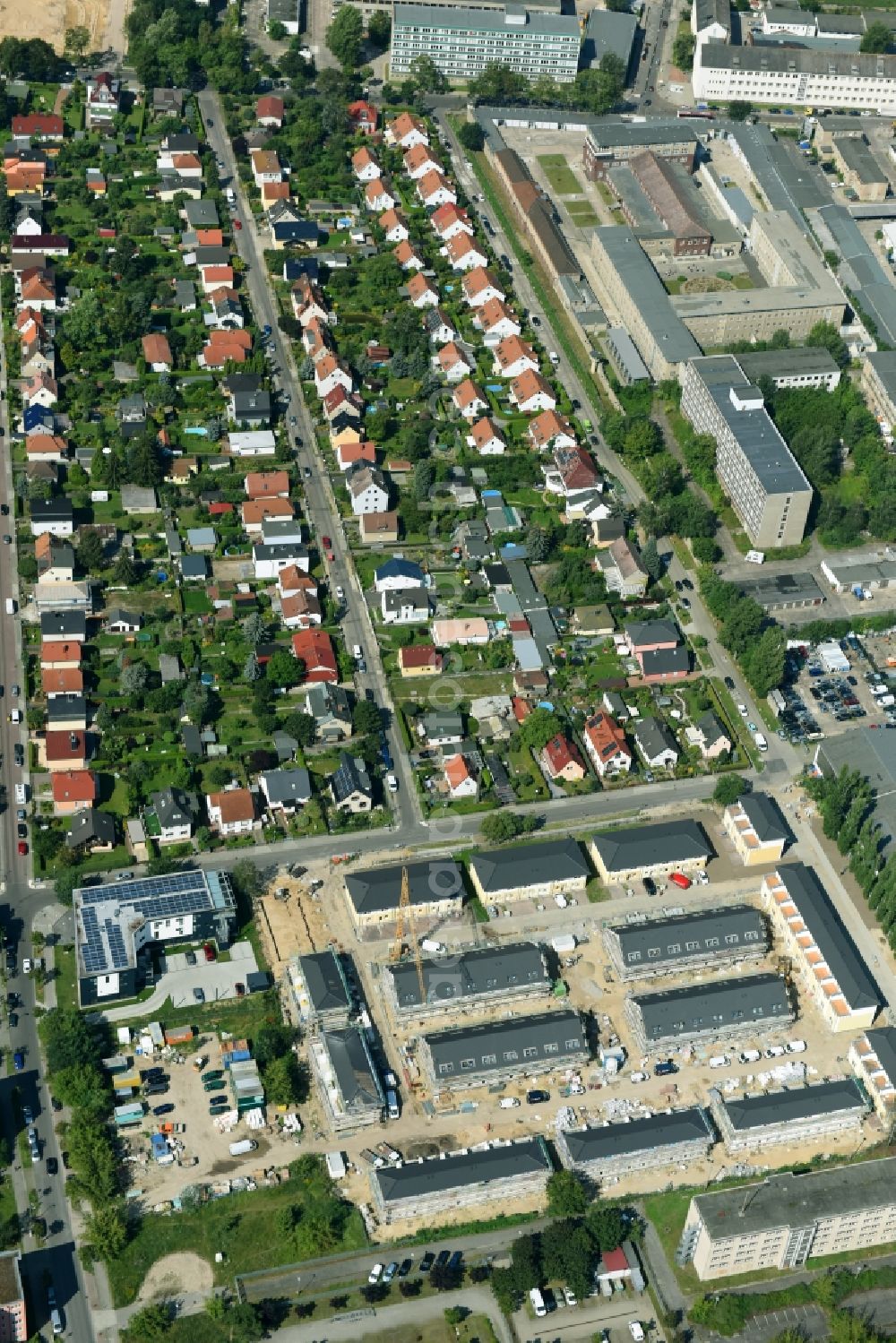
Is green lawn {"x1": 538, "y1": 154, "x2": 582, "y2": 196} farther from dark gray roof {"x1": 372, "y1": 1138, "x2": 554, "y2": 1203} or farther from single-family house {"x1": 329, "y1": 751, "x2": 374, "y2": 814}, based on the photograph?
dark gray roof {"x1": 372, "y1": 1138, "x2": 554, "y2": 1203}

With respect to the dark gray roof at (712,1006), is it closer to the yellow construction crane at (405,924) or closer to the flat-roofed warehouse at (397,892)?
the flat-roofed warehouse at (397,892)

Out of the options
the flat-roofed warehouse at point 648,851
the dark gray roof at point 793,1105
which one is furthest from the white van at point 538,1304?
the flat-roofed warehouse at point 648,851

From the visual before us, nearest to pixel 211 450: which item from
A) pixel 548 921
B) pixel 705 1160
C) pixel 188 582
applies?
pixel 188 582

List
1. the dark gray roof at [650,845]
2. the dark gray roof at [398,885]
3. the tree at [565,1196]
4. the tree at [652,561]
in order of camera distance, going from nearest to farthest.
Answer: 1. the tree at [565,1196]
2. the dark gray roof at [398,885]
3. the dark gray roof at [650,845]
4. the tree at [652,561]

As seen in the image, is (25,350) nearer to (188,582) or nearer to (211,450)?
(211,450)

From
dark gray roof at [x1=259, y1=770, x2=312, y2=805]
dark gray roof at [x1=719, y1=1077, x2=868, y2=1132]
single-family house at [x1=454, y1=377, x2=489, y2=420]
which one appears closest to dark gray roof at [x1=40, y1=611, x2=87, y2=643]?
dark gray roof at [x1=259, y1=770, x2=312, y2=805]

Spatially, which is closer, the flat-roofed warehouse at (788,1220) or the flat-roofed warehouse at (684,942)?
the flat-roofed warehouse at (788,1220)

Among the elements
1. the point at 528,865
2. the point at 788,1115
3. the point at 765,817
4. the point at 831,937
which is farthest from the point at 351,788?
the point at 788,1115
